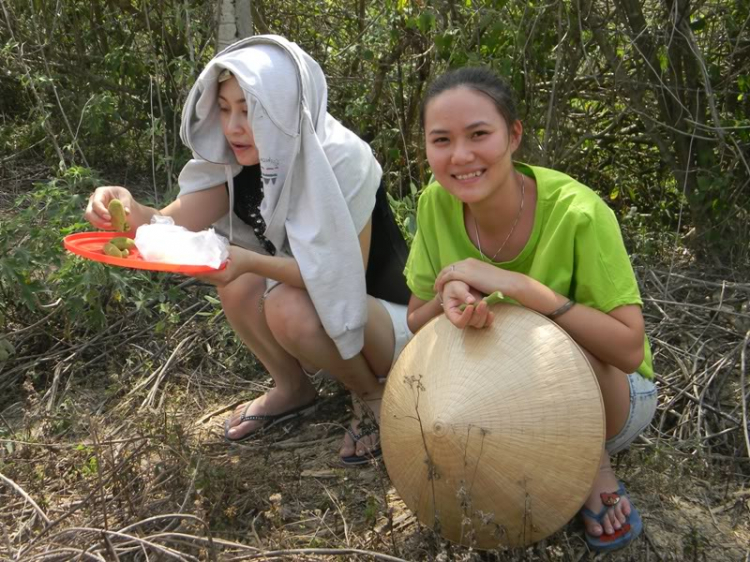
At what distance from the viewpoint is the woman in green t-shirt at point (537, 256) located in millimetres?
2117

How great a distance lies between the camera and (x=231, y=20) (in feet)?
12.9

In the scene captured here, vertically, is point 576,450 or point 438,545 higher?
point 576,450

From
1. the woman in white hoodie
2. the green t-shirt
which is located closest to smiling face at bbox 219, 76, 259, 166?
the woman in white hoodie

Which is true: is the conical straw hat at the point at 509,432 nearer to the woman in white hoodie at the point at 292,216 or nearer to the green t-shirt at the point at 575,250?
the green t-shirt at the point at 575,250

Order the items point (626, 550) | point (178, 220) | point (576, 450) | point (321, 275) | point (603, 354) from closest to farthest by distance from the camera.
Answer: point (576, 450) < point (603, 354) < point (626, 550) < point (321, 275) < point (178, 220)

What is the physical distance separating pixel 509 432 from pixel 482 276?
40 centimetres

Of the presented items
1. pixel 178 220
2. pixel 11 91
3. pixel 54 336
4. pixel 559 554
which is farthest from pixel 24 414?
pixel 11 91

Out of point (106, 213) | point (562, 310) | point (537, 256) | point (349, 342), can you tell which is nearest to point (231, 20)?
point (106, 213)

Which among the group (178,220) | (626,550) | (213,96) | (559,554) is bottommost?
(626,550)

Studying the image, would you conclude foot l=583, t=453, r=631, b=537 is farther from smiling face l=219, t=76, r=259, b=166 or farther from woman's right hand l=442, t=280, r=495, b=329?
smiling face l=219, t=76, r=259, b=166

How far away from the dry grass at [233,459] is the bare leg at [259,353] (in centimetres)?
10

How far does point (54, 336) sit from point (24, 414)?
0.45m

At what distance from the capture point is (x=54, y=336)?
3.70 meters

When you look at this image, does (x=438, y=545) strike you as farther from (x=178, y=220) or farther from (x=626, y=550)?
(x=178, y=220)
